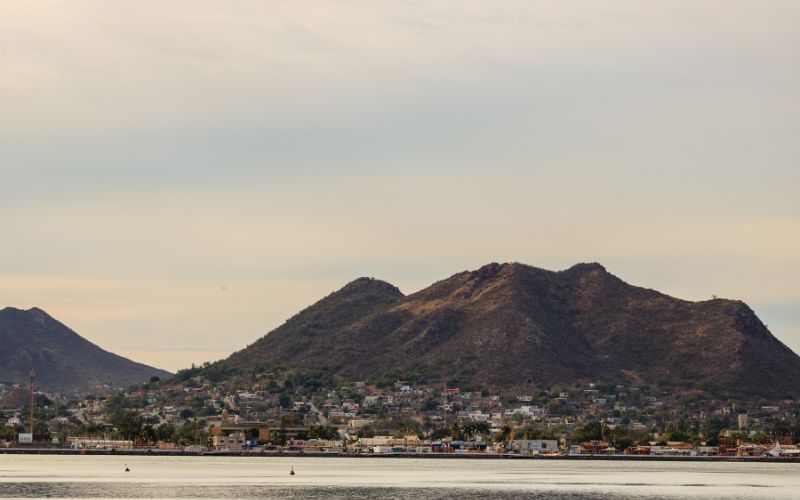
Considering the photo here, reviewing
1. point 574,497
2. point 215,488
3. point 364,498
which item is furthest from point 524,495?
point 215,488

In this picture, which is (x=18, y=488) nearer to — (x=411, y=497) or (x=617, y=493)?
(x=411, y=497)

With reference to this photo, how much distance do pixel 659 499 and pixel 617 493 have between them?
12317mm

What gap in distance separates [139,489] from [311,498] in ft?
90.9

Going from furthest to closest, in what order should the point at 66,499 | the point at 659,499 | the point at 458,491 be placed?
the point at 458,491 → the point at 659,499 → the point at 66,499

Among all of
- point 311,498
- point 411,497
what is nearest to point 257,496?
point 311,498

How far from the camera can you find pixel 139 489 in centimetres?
19412

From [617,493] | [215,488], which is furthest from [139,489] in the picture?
[617,493]

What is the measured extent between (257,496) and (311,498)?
260 inches

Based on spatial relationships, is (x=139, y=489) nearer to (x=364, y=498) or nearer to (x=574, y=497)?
(x=364, y=498)

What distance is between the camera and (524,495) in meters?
191

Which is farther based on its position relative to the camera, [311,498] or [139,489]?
[139,489]

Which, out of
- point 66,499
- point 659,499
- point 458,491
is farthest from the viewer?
point 458,491

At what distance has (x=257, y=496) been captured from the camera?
179875mm

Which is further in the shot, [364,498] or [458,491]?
[458,491]
